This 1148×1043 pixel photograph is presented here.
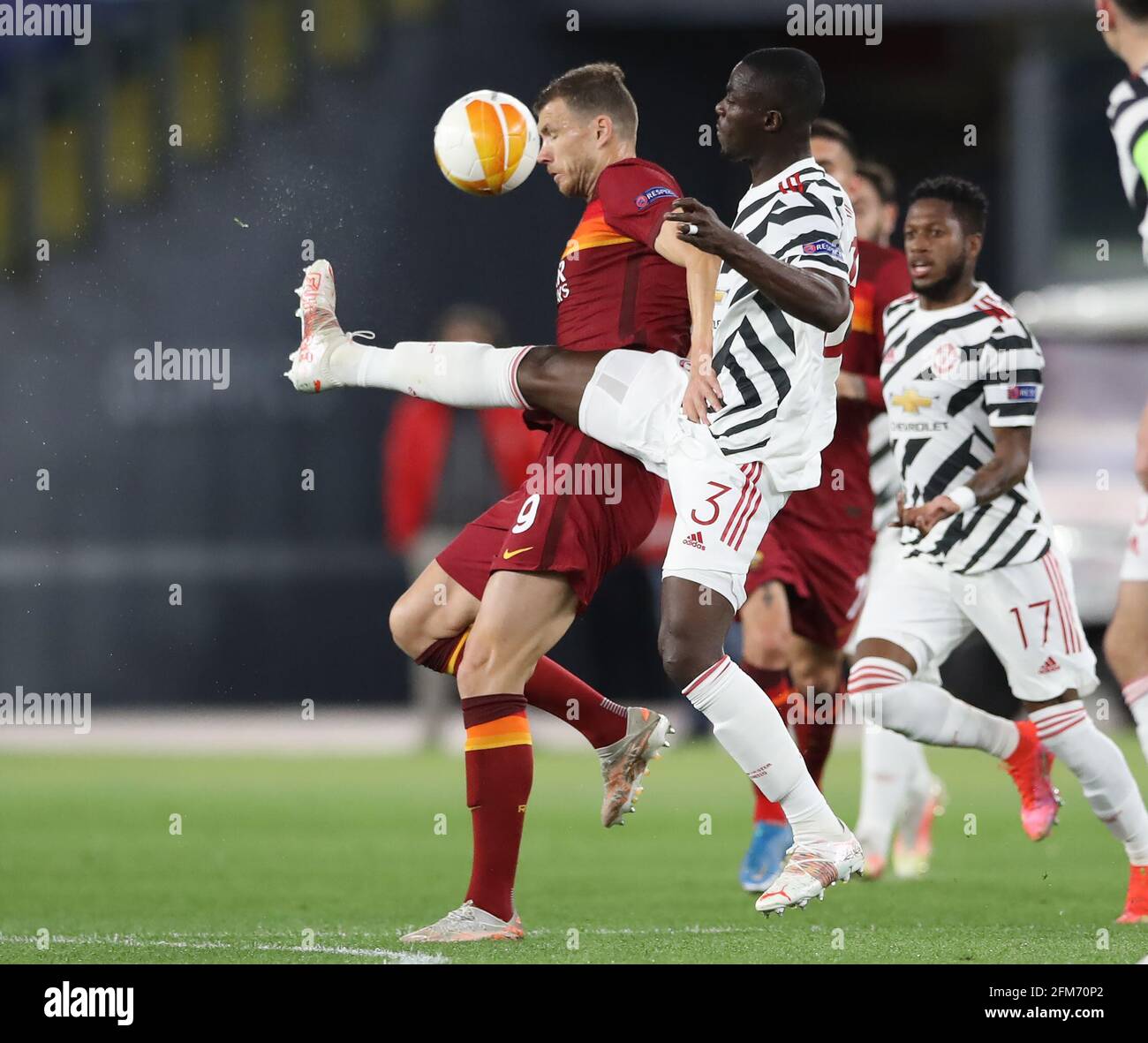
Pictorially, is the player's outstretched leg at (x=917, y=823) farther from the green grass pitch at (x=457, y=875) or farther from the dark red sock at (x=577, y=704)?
the dark red sock at (x=577, y=704)

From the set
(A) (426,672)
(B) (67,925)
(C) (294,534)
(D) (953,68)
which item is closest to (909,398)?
(B) (67,925)

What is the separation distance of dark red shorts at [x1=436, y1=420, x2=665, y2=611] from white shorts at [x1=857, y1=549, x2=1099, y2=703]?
4.03 feet

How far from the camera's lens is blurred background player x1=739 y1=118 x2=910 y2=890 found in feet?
24.9

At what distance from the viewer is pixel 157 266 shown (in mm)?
16906

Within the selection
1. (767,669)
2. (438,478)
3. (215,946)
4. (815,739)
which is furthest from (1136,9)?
(438,478)

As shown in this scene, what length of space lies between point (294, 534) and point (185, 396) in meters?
1.43

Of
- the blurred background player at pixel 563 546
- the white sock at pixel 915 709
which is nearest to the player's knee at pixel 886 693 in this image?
the white sock at pixel 915 709

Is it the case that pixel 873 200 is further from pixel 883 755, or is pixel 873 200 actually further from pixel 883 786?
pixel 883 786

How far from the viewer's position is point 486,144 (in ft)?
20.4

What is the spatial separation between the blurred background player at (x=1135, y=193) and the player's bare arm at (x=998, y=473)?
0.46m

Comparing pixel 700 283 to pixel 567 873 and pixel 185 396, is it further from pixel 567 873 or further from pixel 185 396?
pixel 185 396

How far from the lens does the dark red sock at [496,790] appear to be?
19.1 ft

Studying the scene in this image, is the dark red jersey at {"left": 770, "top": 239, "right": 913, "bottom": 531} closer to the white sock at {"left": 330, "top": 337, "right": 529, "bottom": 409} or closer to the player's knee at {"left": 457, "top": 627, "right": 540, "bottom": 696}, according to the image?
the white sock at {"left": 330, "top": 337, "right": 529, "bottom": 409}

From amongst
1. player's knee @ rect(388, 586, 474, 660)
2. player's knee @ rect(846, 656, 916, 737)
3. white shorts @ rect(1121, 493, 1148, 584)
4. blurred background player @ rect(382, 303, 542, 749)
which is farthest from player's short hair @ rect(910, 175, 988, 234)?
blurred background player @ rect(382, 303, 542, 749)
